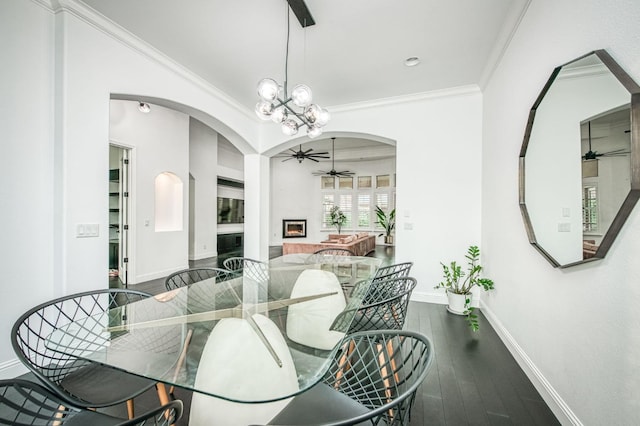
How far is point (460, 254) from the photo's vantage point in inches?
145

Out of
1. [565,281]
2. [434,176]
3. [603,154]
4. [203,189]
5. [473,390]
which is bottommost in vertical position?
[473,390]

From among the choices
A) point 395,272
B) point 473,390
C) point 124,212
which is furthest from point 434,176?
point 124,212

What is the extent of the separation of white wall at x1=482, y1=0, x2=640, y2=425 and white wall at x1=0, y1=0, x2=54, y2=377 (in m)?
3.60

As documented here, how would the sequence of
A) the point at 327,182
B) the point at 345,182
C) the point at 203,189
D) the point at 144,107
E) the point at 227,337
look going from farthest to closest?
the point at 327,182 → the point at 345,182 → the point at 203,189 → the point at 144,107 → the point at 227,337

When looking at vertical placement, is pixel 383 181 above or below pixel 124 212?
above

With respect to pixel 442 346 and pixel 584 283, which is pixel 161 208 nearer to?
pixel 442 346

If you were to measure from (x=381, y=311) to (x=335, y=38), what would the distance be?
2511 mm

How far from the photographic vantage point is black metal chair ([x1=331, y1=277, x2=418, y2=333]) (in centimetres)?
162

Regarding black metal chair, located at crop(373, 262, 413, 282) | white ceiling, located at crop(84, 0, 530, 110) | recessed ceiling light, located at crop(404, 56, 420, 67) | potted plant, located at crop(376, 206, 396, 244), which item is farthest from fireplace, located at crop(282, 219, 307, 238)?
recessed ceiling light, located at crop(404, 56, 420, 67)

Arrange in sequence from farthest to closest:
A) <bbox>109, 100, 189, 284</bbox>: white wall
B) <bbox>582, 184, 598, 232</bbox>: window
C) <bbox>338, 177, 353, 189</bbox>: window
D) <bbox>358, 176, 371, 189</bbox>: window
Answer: <bbox>338, 177, 353, 189</bbox>: window
<bbox>358, 176, 371, 189</bbox>: window
<bbox>109, 100, 189, 284</bbox>: white wall
<bbox>582, 184, 598, 232</bbox>: window

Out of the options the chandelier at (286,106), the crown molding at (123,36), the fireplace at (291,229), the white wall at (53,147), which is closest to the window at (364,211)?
the fireplace at (291,229)

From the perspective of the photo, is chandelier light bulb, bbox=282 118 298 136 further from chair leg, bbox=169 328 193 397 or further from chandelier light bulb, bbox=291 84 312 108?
chair leg, bbox=169 328 193 397

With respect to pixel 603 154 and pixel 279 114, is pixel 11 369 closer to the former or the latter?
pixel 279 114

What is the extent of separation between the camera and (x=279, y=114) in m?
2.36
